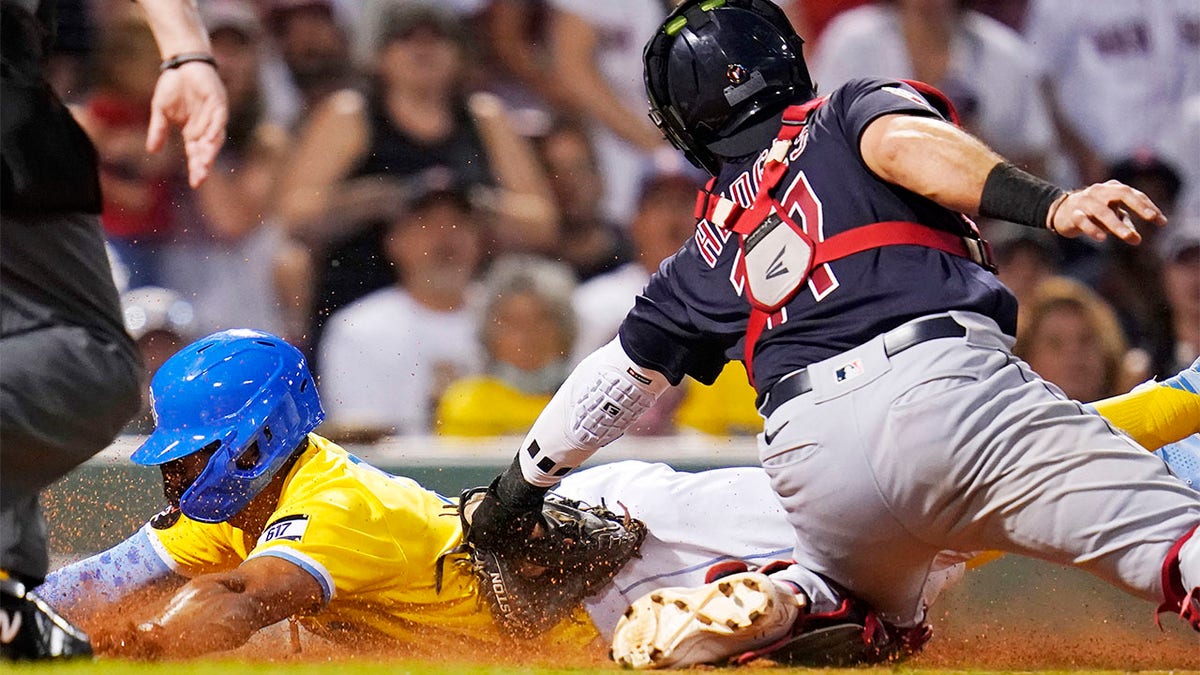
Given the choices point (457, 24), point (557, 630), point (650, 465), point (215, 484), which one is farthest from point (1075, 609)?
point (457, 24)

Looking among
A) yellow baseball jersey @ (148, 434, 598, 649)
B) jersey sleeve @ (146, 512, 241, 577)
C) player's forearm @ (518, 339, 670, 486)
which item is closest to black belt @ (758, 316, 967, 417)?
player's forearm @ (518, 339, 670, 486)

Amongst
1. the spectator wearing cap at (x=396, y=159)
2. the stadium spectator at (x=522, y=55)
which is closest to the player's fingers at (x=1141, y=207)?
the spectator wearing cap at (x=396, y=159)

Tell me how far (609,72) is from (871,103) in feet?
14.3

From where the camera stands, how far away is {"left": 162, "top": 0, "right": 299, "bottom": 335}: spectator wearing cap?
24.8 feet

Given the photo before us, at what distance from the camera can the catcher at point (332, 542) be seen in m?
3.91

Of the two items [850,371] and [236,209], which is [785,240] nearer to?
[850,371]

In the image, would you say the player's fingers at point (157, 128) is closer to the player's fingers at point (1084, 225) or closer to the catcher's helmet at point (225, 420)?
the catcher's helmet at point (225, 420)

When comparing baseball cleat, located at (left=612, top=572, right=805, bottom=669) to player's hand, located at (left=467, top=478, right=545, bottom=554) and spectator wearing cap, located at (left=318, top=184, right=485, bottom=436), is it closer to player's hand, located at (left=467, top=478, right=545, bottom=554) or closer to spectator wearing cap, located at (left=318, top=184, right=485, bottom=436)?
player's hand, located at (left=467, top=478, right=545, bottom=554)

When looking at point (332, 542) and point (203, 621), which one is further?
point (332, 542)

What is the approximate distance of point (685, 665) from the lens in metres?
3.66

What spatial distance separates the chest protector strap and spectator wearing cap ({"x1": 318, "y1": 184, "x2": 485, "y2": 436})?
11.2 feet

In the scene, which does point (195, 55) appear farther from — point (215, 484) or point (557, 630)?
point (557, 630)

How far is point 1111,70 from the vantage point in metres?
7.77

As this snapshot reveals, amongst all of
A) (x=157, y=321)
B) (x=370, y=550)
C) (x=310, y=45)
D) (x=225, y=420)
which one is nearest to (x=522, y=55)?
(x=310, y=45)
